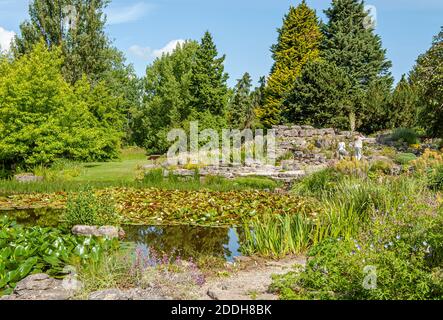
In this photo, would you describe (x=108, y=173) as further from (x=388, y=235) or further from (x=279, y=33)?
(x=279, y=33)

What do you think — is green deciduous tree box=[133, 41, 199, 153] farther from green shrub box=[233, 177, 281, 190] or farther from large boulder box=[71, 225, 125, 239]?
large boulder box=[71, 225, 125, 239]

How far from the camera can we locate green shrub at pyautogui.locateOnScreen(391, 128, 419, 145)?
69.6ft

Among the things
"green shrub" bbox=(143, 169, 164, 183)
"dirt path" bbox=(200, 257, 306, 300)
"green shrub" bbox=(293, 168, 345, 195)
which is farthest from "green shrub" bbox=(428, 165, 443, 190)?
"green shrub" bbox=(143, 169, 164, 183)

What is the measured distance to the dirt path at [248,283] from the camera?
4.71m

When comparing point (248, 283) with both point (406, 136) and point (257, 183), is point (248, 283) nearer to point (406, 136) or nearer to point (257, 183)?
point (257, 183)

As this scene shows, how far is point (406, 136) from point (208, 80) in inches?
443

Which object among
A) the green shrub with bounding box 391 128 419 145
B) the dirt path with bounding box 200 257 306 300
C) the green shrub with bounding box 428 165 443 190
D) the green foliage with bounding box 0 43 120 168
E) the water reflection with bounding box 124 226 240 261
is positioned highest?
the green foliage with bounding box 0 43 120 168

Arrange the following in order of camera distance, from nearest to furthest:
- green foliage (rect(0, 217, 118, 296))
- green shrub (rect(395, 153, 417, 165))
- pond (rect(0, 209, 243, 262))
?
green foliage (rect(0, 217, 118, 296)), pond (rect(0, 209, 243, 262)), green shrub (rect(395, 153, 417, 165))

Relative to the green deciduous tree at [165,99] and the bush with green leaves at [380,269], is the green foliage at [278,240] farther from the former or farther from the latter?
the green deciduous tree at [165,99]

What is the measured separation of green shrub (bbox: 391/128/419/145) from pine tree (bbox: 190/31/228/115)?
986 centimetres

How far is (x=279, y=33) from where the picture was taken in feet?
111

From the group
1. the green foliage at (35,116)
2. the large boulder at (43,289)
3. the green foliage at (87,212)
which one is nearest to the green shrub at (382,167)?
the green foliage at (87,212)

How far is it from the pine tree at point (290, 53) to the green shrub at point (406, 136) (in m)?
10.3
